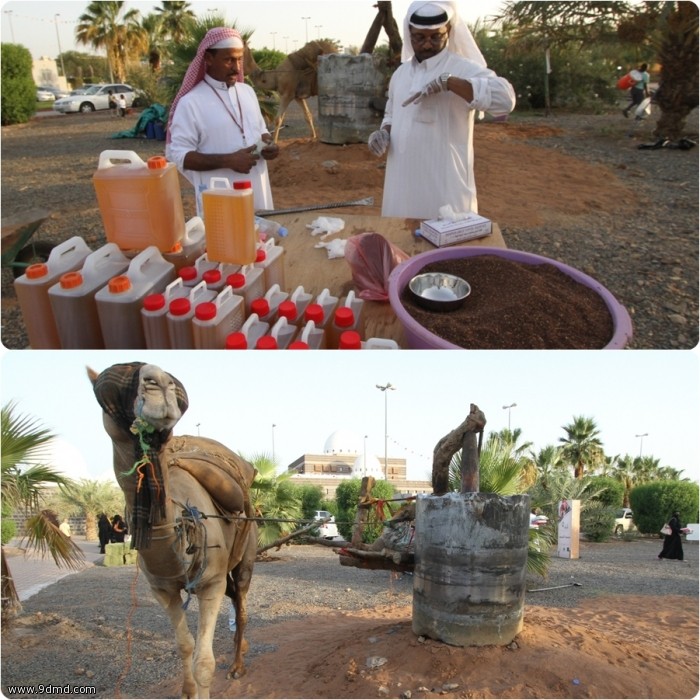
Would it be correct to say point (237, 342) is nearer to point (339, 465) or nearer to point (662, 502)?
point (662, 502)

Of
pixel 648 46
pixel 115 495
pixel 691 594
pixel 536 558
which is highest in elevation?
pixel 648 46

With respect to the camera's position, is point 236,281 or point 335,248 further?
point 335,248

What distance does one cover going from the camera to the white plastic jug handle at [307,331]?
205 cm

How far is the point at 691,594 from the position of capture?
826cm

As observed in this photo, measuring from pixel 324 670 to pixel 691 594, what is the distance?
6.60m

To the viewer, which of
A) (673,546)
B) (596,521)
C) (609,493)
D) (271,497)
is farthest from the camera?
(609,493)

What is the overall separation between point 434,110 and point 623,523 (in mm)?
18794

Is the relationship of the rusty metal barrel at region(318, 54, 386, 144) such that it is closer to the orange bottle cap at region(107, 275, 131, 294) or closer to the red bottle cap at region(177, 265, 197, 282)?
the red bottle cap at region(177, 265, 197, 282)

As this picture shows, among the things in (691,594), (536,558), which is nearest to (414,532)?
(536,558)

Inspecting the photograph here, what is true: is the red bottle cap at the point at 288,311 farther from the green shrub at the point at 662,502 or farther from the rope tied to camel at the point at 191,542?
the green shrub at the point at 662,502

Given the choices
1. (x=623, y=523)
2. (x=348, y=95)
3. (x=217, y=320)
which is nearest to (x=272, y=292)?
(x=217, y=320)

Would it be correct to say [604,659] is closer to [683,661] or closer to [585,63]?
[683,661]

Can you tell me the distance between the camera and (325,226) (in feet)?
10.8
